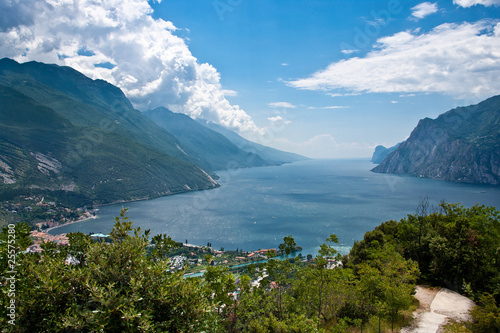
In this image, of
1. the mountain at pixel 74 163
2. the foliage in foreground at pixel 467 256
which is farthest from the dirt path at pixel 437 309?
the mountain at pixel 74 163

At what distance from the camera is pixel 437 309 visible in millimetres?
15219

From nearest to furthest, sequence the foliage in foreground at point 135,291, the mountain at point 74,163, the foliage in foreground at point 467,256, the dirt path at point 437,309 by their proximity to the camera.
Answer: the foliage in foreground at point 135,291 < the dirt path at point 437,309 < the foliage in foreground at point 467,256 < the mountain at point 74,163

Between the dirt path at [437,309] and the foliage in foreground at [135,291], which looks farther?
the dirt path at [437,309]

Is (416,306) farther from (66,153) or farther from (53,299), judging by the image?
(66,153)

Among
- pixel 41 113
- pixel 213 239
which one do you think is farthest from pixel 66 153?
pixel 213 239

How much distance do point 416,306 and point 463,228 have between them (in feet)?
23.1

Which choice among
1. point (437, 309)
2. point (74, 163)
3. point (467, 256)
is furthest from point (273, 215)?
point (74, 163)

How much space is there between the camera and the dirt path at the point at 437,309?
13.4 meters

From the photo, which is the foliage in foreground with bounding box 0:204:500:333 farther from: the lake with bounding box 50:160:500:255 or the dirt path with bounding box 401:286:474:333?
the lake with bounding box 50:160:500:255

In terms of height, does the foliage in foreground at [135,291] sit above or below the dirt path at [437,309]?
above

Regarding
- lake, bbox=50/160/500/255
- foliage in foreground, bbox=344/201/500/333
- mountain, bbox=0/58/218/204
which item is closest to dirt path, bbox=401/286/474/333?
foliage in foreground, bbox=344/201/500/333

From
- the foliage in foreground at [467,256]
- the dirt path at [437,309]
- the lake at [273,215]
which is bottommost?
the lake at [273,215]

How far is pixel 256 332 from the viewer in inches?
371

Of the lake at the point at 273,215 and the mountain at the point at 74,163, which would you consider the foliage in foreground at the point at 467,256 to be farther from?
the mountain at the point at 74,163
